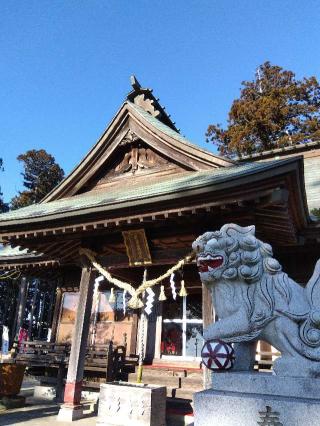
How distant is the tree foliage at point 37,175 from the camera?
30.8 m

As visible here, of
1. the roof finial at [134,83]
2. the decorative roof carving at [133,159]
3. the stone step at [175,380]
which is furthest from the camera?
the roof finial at [134,83]

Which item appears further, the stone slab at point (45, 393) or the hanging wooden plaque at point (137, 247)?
the stone slab at point (45, 393)

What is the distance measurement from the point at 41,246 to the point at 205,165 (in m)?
4.47

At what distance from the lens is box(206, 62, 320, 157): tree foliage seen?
71.9 feet

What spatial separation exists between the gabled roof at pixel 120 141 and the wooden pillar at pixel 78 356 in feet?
10.0

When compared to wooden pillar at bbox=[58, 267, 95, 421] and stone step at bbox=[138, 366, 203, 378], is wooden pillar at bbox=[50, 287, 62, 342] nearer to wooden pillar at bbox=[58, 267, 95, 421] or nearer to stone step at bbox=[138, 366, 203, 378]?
stone step at bbox=[138, 366, 203, 378]

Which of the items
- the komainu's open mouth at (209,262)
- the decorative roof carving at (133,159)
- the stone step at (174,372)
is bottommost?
the stone step at (174,372)

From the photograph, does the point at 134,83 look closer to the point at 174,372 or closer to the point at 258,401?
the point at 174,372

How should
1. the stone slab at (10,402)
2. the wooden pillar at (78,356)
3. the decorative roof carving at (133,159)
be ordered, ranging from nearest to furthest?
the wooden pillar at (78,356) < the stone slab at (10,402) < the decorative roof carving at (133,159)

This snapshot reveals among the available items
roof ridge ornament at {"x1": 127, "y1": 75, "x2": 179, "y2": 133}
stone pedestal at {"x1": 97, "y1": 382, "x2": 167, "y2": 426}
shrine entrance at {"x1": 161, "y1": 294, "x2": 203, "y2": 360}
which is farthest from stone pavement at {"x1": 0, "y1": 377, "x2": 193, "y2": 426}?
roof ridge ornament at {"x1": 127, "y1": 75, "x2": 179, "y2": 133}

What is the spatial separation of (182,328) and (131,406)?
14.0 feet

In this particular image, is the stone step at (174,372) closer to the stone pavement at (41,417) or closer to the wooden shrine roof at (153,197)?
the stone pavement at (41,417)

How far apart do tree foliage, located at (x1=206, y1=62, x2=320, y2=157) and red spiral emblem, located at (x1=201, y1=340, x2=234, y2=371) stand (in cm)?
1936

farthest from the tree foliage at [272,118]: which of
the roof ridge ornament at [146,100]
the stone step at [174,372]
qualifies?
the stone step at [174,372]
